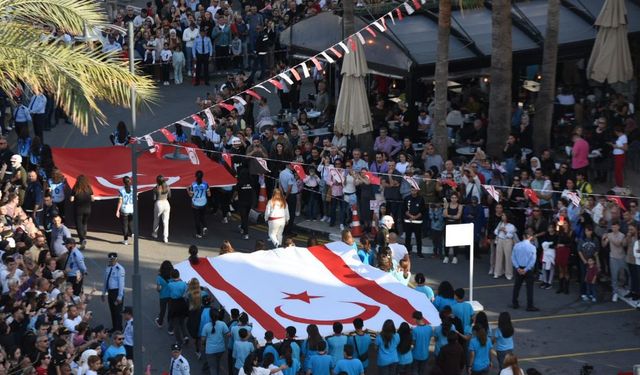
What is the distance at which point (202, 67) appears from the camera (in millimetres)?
39656

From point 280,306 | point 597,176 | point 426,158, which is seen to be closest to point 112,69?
point 280,306

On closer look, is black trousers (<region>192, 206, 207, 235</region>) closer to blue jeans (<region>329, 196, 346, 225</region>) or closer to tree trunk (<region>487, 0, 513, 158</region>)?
blue jeans (<region>329, 196, 346, 225</region>)

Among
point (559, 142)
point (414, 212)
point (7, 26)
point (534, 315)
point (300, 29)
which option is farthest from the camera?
point (300, 29)

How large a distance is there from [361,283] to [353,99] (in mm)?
7855

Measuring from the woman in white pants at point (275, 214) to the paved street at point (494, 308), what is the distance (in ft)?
3.75

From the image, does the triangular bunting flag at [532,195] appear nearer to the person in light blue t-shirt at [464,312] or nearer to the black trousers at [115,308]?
the person in light blue t-shirt at [464,312]

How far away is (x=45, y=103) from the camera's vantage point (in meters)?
33.8

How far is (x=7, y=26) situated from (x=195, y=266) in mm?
6908

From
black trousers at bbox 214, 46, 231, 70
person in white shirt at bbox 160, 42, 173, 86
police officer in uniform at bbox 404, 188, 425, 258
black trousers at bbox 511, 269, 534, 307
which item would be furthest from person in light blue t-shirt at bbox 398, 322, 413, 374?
black trousers at bbox 214, 46, 231, 70

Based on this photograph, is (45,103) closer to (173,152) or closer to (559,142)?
(173,152)

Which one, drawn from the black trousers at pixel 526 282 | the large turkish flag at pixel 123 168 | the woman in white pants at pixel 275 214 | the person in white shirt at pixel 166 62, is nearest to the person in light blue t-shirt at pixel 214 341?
the woman in white pants at pixel 275 214

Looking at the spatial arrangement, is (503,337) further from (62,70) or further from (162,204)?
(162,204)

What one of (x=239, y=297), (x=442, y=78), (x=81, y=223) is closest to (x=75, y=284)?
(x=239, y=297)

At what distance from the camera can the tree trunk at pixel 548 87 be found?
3209 centimetres
